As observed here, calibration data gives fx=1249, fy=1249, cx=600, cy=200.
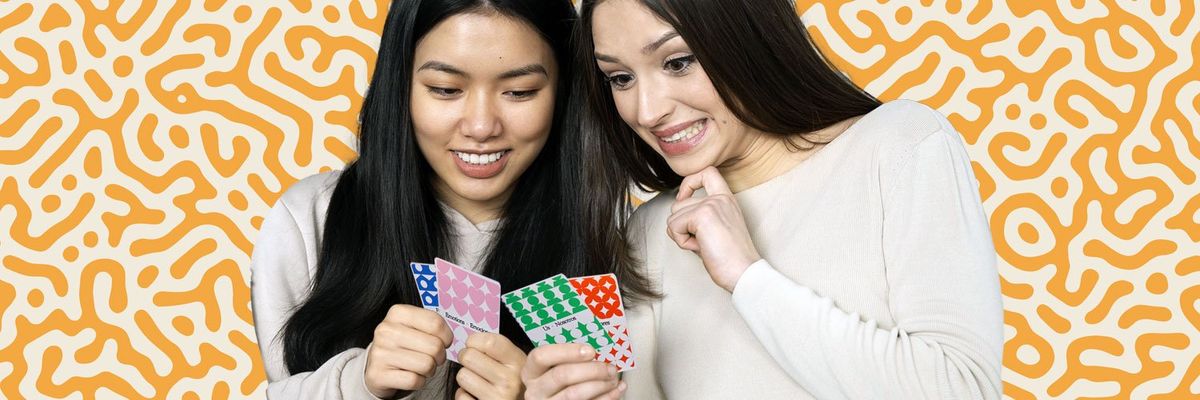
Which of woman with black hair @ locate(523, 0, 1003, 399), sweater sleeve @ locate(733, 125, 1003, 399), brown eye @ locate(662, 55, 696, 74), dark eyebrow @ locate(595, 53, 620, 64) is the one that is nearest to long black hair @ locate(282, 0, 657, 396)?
woman with black hair @ locate(523, 0, 1003, 399)

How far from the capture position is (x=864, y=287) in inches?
89.7

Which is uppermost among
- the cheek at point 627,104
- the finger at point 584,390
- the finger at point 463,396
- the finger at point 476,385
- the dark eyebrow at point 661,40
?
the dark eyebrow at point 661,40

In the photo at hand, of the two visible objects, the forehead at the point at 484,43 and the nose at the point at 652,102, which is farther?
the forehead at the point at 484,43

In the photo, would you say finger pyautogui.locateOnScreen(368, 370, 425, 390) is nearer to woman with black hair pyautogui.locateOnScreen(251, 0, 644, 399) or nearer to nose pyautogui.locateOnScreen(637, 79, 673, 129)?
woman with black hair pyautogui.locateOnScreen(251, 0, 644, 399)

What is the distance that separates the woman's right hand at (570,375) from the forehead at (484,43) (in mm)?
710

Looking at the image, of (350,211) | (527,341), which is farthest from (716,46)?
(350,211)

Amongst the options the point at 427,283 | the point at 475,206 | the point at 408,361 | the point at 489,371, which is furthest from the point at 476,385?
the point at 475,206

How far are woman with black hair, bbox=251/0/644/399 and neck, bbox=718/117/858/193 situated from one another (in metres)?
0.33

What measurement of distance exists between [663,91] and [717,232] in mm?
302

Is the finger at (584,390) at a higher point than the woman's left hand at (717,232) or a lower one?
lower

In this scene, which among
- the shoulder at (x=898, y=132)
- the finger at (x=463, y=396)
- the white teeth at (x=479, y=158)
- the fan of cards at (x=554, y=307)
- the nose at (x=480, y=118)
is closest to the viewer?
the shoulder at (x=898, y=132)

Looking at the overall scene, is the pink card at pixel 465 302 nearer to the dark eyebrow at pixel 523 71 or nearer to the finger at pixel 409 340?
the finger at pixel 409 340

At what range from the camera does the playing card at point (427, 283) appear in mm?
2514

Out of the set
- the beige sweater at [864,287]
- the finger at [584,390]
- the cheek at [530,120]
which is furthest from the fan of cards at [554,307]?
the cheek at [530,120]
